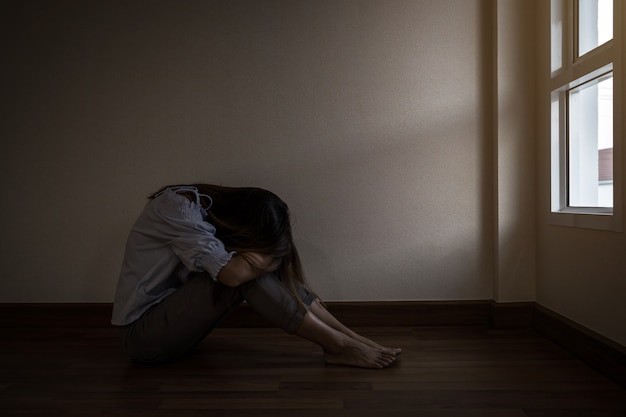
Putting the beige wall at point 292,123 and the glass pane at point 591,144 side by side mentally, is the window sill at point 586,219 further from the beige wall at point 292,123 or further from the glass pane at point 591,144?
the beige wall at point 292,123

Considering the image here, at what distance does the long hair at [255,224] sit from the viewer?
1.89 m

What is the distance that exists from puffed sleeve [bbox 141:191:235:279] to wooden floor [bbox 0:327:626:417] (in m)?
0.42

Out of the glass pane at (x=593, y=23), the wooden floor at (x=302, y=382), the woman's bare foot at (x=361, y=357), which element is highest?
the glass pane at (x=593, y=23)

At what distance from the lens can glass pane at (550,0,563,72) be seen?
2336 millimetres

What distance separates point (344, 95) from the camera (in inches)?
104

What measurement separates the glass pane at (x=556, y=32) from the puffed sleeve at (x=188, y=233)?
5.47ft

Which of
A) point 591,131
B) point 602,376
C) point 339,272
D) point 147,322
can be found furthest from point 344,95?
point 602,376

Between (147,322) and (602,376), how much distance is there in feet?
5.33

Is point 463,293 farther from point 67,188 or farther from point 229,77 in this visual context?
point 67,188

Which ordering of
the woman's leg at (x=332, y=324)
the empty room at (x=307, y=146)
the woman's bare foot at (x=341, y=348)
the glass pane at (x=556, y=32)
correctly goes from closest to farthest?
the woman's bare foot at (x=341, y=348)
the woman's leg at (x=332, y=324)
the glass pane at (x=556, y=32)
the empty room at (x=307, y=146)

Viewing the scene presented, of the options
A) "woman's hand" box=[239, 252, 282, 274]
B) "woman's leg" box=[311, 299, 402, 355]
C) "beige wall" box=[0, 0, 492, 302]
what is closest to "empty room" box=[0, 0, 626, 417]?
"beige wall" box=[0, 0, 492, 302]

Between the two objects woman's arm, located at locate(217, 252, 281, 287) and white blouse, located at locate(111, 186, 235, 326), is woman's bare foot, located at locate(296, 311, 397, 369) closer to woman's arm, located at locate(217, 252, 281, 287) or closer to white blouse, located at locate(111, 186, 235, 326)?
woman's arm, located at locate(217, 252, 281, 287)

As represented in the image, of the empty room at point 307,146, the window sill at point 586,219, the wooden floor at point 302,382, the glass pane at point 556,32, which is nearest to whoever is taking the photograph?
the wooden floor at point 302,382

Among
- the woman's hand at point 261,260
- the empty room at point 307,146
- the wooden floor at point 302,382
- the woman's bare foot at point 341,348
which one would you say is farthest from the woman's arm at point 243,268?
the empty room at point 307,146
